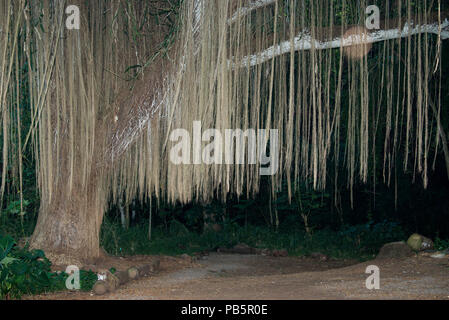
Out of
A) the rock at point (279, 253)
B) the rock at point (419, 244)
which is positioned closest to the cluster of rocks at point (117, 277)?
the rock at point (279, 253)

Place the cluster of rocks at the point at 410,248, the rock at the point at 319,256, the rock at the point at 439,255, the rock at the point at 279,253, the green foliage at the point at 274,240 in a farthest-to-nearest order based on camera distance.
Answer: the rock at the point at 279,253 < the green foliage at the point at 274,240 < the rock at the point at 319,256 < the cluster of rocks at the point at 410,248 < the rock at the point at 439,255

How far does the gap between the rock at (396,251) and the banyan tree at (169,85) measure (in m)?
1.67

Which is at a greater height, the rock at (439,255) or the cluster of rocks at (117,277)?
the rock at (439,255)

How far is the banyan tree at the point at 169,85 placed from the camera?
300 cm

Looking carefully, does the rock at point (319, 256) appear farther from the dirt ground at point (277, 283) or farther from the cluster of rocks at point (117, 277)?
the cluster of rocks at point (117, 277)

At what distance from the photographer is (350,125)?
3537 mm

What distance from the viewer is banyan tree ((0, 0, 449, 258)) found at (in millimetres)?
3004

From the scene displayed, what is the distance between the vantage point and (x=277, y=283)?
472 centimetres

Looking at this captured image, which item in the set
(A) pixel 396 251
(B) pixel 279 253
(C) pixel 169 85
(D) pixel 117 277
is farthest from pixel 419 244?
(C) pixel 169 85

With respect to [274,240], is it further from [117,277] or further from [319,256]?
[117,277]

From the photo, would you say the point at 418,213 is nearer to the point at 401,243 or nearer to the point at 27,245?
the point at 401,243

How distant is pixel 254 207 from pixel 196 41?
6.60 metres

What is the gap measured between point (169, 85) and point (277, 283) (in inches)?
77.2

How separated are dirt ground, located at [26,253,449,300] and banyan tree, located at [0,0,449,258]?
840 millimetres
